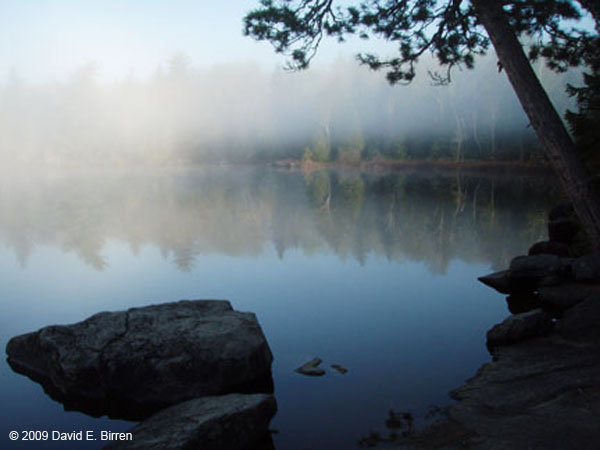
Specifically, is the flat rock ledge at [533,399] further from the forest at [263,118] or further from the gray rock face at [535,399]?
the forest at [263,118]

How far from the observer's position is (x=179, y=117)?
8344cm

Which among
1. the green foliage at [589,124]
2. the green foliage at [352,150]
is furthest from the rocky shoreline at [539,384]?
the green foliage at [352,150]

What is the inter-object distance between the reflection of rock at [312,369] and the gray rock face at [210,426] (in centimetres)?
102

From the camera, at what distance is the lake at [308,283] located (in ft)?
14.7

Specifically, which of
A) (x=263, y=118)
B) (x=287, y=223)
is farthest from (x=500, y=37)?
(x=263, y=118)

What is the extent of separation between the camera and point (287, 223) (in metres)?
15.6

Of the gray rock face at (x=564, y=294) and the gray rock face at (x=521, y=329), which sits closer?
the gray rock face at (x=521, y=329)

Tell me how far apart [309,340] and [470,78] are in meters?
60.6

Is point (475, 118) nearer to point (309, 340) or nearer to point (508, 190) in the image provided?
point (508, 190)

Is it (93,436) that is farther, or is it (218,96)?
(218,96)

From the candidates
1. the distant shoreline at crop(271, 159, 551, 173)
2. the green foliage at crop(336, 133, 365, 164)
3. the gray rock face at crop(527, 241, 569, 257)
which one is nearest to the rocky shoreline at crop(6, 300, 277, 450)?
the gray rock face at crop(527, 241, 569, 257)

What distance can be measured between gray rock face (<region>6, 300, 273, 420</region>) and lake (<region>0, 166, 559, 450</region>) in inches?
8.1

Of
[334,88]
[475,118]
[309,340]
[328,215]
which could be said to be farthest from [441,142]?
[309,340]

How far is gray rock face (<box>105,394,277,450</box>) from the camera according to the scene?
3330mm
